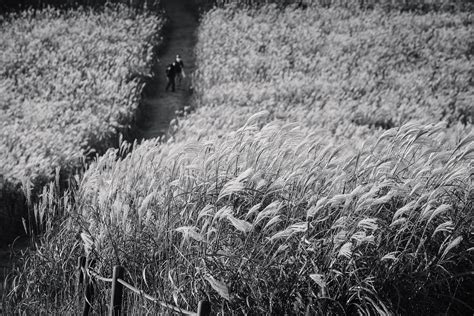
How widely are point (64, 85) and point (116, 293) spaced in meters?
10.9

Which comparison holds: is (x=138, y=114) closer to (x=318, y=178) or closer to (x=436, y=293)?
(x=318, y=178)

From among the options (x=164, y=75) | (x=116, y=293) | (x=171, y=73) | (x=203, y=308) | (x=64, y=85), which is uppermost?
(x=64, y=85)

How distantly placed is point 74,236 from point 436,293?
9.49 feet

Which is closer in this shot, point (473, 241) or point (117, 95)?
point (473, 241)

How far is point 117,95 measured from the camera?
1240 cm

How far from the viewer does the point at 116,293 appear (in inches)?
142

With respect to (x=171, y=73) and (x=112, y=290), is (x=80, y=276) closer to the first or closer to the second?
(x=112, y=290)

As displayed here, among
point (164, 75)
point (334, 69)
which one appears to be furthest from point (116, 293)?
point (164, 75)

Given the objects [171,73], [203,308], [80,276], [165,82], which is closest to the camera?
[203,308]

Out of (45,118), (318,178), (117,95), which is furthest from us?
(117,95)

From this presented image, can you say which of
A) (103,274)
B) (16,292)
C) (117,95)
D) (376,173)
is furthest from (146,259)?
(117,95)

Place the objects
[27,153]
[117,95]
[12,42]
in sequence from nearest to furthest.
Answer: [27,153]
[117,95]
[12,42]

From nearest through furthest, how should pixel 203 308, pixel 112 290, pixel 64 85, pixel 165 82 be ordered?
pixel 203 308, pixel 112 290, pixel 64 85, pixel 165 82

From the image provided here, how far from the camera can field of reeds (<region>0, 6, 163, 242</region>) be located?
7.81 metres
